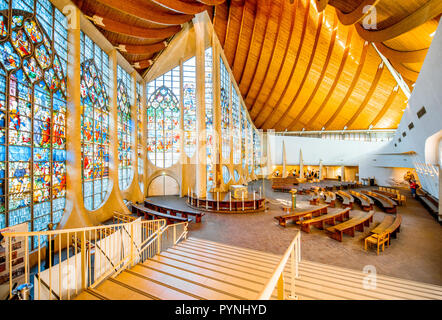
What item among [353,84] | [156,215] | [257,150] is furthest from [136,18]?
[257,150]

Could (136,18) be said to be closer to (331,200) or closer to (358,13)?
(358,13)

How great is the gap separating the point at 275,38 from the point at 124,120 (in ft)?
48.9

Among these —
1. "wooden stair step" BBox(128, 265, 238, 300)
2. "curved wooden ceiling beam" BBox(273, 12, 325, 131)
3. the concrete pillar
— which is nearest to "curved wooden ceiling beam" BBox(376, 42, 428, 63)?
"curved wooden ceiling beam" BBox(273, 12, 325, 131)

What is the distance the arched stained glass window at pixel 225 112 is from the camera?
Result: 16.2 m

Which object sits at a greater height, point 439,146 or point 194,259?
point 439,146

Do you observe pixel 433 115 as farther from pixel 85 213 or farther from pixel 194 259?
pixel 85 213

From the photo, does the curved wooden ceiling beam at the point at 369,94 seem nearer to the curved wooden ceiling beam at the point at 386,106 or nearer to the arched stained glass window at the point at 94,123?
the curved wooden ceiling beam at the point at 386,106

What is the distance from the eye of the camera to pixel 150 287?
2410 mm

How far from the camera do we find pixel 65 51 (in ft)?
22.7

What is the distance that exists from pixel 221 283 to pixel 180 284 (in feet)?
1.80

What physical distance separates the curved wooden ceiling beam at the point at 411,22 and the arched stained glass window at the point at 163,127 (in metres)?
11.3

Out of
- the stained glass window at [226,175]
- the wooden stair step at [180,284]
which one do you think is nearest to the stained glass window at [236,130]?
the stained glass window at [226,175]
